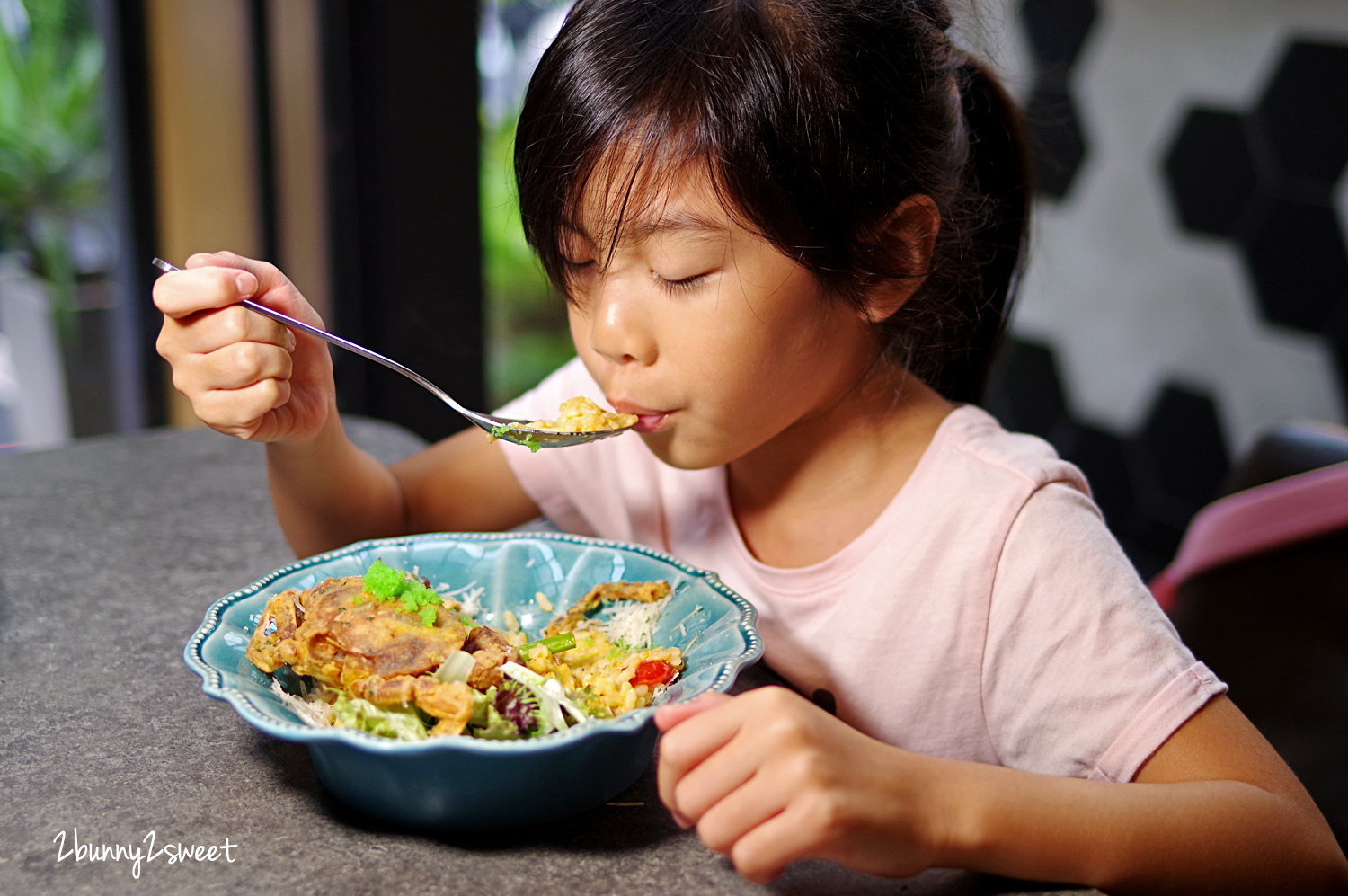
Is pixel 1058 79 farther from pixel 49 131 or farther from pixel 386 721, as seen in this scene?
pixel 386 721

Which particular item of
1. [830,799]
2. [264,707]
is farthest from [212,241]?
[830,799]

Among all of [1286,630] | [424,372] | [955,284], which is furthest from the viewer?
[424,372]

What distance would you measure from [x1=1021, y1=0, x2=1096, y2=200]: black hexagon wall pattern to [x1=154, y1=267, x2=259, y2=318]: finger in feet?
6.96

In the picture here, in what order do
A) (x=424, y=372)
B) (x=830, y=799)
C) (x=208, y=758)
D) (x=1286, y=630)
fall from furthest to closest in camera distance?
1. (x=424, y=372)
2. (x=1286, y=630)
3. (x=208, y=758)
4. (x=830, y=799)

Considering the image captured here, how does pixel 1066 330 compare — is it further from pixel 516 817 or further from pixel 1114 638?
pixel 516 817

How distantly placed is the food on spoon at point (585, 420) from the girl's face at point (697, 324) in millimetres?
12

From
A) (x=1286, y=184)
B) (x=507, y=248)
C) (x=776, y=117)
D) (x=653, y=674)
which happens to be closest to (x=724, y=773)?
(x=653, y=674)

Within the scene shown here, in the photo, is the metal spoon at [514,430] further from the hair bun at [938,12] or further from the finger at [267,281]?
the hair bun at [938,12]

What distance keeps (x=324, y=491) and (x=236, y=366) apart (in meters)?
0.24

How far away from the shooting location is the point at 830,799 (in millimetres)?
574

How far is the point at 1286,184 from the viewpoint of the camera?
2135 millimetres

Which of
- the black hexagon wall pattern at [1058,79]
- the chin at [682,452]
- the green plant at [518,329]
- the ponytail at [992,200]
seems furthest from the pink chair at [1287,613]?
the green plant at [518,329]

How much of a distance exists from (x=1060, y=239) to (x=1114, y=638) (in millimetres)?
2001

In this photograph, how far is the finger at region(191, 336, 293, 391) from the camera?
83 centimetres
